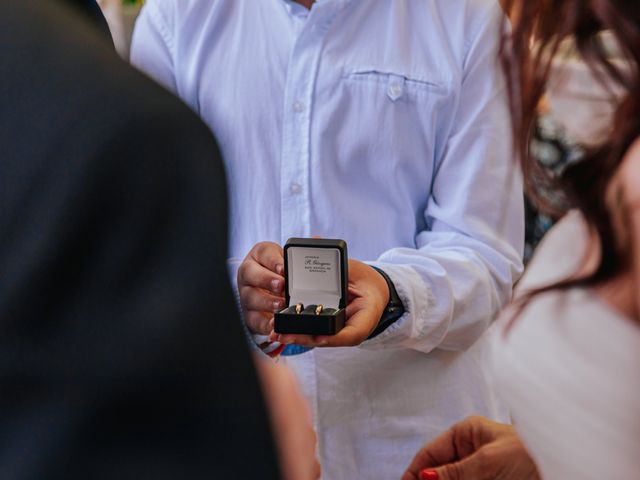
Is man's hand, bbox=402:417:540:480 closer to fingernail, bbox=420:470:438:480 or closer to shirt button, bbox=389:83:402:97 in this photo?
fingernail, bbox=420:470:438:480

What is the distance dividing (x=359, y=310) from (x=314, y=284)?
7cm

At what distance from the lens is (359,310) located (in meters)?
1.28

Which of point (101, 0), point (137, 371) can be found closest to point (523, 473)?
point (137, 371)

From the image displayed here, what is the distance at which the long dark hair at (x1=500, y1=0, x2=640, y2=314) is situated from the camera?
851mm

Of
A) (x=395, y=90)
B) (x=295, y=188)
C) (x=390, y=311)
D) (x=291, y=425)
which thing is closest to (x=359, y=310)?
(x=390, y=311)

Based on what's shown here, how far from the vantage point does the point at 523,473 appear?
1154 millimetres

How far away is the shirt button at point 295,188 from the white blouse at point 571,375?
0.47m

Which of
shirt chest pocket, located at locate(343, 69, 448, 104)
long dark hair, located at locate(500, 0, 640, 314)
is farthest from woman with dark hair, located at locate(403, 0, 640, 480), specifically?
shirt chest pocket, located at locate(343, 69, 448, 104)

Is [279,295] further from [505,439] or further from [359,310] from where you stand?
[505,439]

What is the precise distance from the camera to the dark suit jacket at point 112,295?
1.68 ft

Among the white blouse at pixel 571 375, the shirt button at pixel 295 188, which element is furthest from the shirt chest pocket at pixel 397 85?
the white blouse at pixel 571 375

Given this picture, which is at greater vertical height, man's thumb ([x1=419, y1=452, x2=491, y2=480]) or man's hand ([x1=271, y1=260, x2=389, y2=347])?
man's hand ([x1=271, y1=260, x2=389, y2=347])

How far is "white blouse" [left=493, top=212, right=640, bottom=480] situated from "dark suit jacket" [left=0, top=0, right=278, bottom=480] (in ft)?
1.35

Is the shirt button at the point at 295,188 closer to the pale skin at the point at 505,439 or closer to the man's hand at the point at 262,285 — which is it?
the man's hand at the point at 262,285
